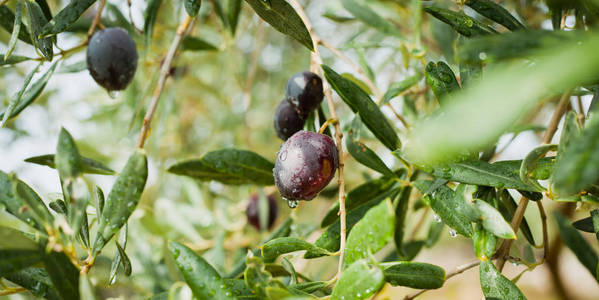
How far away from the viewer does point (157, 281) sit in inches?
57.7

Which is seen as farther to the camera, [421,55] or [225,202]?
[225,202]

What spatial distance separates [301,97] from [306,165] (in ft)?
0.85

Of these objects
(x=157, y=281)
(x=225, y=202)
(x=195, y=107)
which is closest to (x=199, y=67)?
(x=195, y=107)

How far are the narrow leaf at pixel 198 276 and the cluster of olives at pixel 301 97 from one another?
1.48 ft

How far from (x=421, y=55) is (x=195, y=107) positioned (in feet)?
7.10

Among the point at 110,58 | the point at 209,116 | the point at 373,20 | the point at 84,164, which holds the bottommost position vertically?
the point at 209,116

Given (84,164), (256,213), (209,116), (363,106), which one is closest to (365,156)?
(363,106)

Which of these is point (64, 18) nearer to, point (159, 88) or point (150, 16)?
point (159, 88)

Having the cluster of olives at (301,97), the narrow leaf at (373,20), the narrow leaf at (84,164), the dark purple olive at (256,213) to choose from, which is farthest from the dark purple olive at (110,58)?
the dark purple olive at (256,213)

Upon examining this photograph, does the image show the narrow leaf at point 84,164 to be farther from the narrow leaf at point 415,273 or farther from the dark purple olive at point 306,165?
the narrow leaf at point 415,273

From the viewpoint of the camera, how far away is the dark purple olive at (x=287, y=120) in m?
1.04

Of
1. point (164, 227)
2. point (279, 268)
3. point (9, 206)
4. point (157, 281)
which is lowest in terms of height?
point (164, 227)

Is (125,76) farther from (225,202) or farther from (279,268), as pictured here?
(225,202)

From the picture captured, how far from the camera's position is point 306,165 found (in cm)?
76
